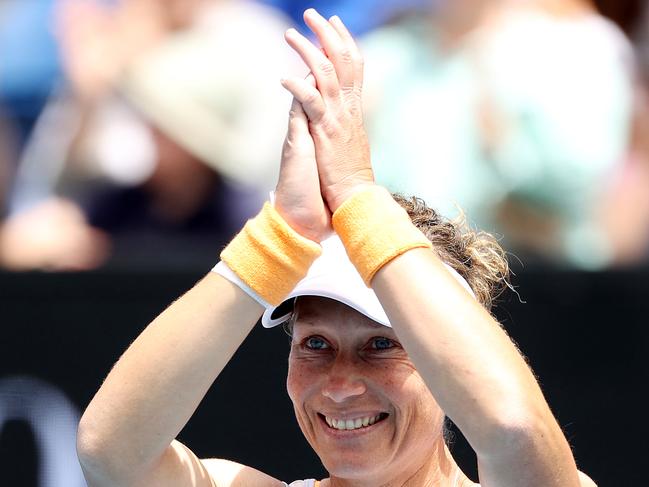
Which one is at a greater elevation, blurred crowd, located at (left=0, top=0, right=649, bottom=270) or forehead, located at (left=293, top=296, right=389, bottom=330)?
forehead, located at (left=293, top=296, right=389, bottom=330)

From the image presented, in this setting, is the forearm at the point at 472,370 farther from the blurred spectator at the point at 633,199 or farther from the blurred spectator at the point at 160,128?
the blurred spectator at the point at 160,128

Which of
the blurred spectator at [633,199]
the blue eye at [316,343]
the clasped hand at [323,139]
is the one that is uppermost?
the clasped hand at [323,139]

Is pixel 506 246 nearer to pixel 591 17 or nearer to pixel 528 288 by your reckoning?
pixel 528 288

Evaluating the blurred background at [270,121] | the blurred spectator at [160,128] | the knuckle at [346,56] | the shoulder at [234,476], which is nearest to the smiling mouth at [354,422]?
the shoulder at [234,476]

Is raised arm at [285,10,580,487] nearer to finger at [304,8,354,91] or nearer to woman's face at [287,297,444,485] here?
finger at [304,8,354,91]

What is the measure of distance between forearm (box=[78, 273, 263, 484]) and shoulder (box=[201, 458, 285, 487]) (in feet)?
1.06

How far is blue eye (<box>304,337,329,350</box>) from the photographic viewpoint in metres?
2.23

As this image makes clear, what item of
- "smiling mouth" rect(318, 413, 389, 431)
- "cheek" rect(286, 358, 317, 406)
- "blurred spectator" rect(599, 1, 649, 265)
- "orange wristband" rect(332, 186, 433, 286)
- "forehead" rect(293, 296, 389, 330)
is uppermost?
"orange wristband" rect(332, 186, 433, 286)

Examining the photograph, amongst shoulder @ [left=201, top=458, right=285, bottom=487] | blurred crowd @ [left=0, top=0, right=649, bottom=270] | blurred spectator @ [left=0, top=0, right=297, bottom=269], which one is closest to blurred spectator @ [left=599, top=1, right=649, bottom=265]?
blurred crowd @ [left=0, top=0, right=649, bottom=270]

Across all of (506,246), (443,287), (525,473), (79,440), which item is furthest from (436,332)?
(506,246)

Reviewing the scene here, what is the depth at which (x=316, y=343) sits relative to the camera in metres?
2.24

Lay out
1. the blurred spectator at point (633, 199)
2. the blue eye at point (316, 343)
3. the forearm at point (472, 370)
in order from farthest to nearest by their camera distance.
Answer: the blurred spectator at point (633, 199) → the blue eye at point (316, 343) → the forearm at point (472, 370)

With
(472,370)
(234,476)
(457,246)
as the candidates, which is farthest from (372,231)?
(234,476)

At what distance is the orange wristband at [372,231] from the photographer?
190cm
